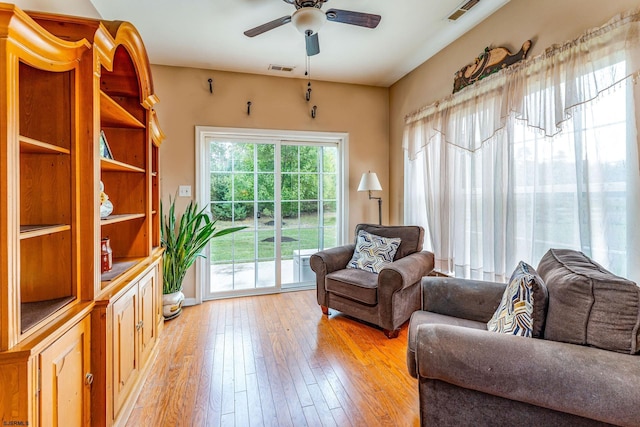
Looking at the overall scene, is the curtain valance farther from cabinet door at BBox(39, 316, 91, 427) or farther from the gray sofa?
cabinet door at BBox(39, 316, 91, 427)

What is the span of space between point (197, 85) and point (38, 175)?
8.07 ft

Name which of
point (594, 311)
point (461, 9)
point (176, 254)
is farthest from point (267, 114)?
point (594, 311)

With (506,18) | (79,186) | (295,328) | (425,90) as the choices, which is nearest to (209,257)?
(295,328)

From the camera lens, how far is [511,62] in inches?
88.3

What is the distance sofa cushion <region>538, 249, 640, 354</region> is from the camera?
1.07m

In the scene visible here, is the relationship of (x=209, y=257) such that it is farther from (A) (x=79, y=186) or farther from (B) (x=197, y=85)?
(A) (x=79, y=186)

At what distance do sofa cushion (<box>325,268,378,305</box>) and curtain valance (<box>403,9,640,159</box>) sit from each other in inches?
56.1

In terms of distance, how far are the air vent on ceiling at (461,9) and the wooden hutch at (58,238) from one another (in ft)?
7.48

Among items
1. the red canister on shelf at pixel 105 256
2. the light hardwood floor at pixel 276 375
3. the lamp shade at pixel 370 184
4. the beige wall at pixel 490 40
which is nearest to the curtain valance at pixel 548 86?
the beige wall at pixel 490 40

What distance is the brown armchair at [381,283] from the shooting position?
2480 millimetres

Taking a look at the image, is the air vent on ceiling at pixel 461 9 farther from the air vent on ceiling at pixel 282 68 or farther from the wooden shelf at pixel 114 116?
the wooden shelf at pixel 114 116

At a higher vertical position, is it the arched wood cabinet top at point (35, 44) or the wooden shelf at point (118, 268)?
the arched wood cabinet top at point (35, 44)

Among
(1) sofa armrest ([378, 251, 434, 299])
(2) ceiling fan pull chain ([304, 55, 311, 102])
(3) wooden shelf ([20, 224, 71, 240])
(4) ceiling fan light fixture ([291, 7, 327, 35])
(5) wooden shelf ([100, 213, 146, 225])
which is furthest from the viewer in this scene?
(2) ceiling fan pull chain ([304, 55, 311, 102])

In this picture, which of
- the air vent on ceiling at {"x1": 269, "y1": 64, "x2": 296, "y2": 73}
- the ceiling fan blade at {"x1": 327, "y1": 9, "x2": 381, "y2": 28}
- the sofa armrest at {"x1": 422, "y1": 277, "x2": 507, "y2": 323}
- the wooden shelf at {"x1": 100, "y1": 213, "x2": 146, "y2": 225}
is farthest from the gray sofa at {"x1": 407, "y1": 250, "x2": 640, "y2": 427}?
the air vent on ceiling at {"x1": 269, "y1": 64, "x2": 296, "y2": 73}
